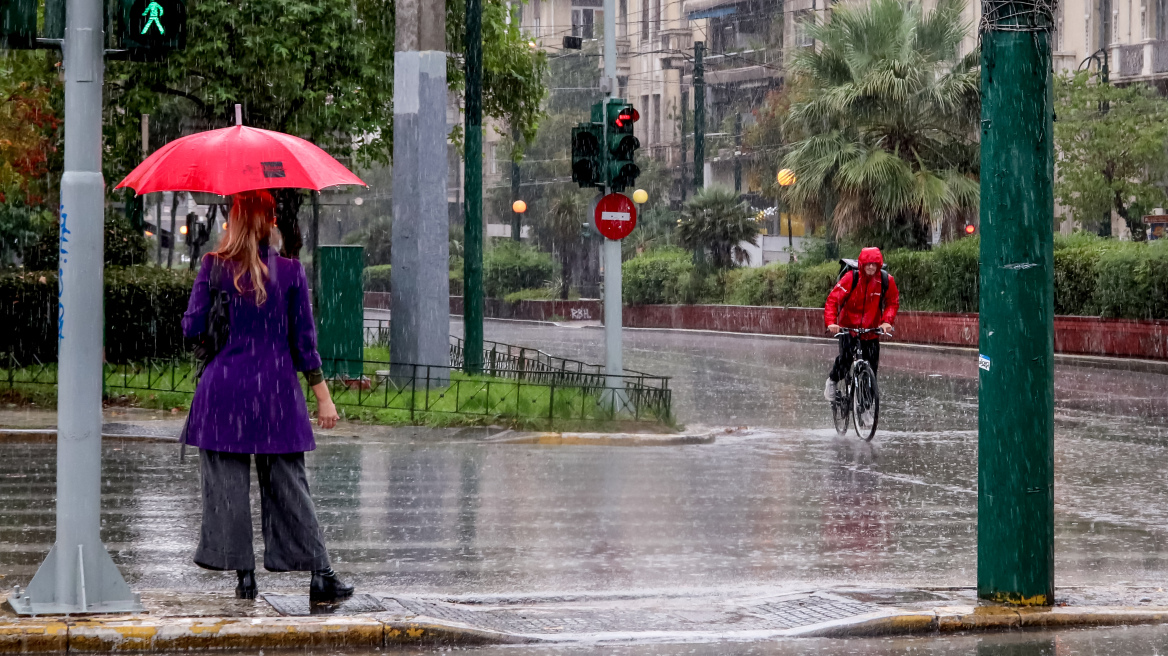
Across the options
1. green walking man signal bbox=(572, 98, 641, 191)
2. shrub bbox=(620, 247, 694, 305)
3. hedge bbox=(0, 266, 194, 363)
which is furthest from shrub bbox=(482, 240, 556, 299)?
green walking man signal bbox=(572, 98, 641, 191)

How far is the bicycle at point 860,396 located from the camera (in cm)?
1545

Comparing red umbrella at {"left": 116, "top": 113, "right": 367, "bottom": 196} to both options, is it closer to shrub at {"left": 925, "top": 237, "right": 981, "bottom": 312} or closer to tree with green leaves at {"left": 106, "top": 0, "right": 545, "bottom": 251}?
tree with green leaves at {"left": 106, "top": 0, "right": 545, "bottom": 251}

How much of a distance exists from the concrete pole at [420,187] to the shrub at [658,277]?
26676mm

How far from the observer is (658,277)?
155 ft

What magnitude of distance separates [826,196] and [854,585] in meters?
29.6

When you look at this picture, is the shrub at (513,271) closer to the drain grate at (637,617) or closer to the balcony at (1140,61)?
the balcony at (1140,61)

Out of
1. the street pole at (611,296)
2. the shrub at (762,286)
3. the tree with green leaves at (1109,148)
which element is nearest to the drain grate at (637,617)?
the street pole at (611,296)

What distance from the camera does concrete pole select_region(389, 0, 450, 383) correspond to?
62.7 ft

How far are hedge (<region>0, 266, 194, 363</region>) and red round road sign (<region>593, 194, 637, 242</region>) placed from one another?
19.6 ft

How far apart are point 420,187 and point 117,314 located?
435 centimetres

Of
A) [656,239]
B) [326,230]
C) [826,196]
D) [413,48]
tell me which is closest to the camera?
[413,48]

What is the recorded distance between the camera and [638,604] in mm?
7457

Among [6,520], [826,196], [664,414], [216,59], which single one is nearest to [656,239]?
[826,196]

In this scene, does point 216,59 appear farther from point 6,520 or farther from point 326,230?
point 326,230
